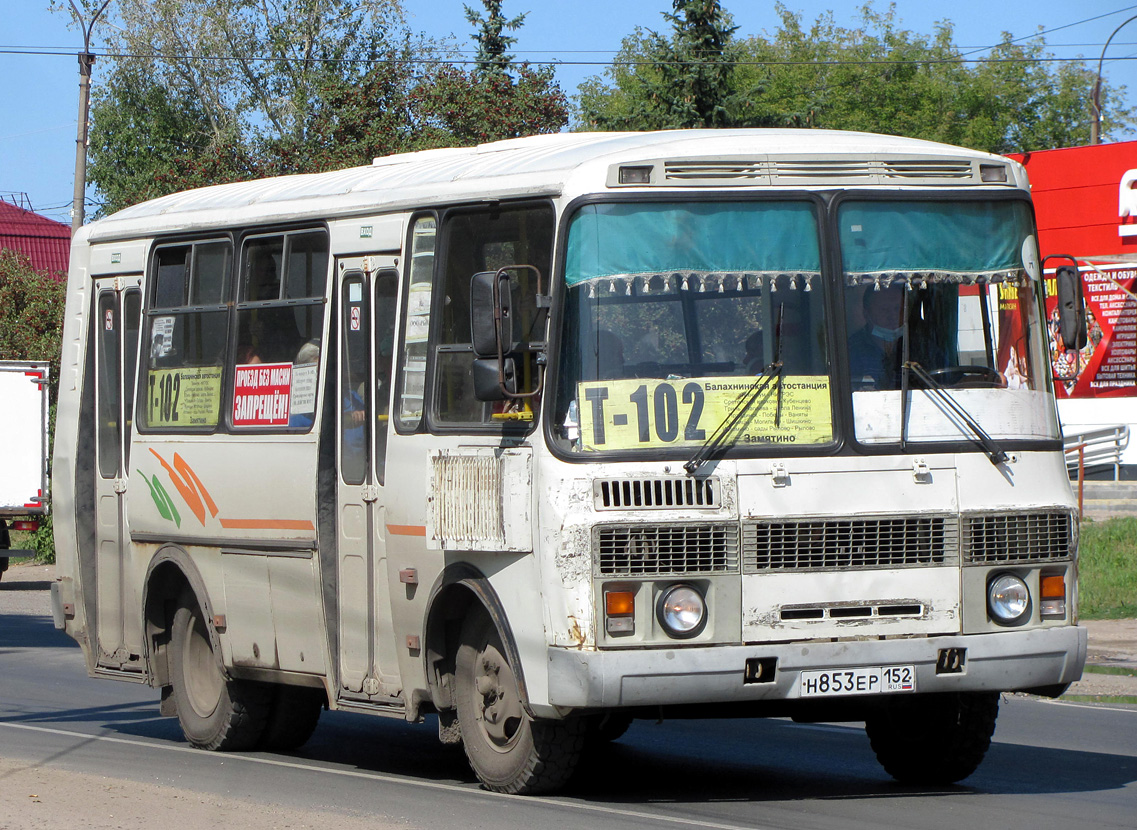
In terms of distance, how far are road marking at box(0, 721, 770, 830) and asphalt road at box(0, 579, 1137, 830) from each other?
0.05 ft

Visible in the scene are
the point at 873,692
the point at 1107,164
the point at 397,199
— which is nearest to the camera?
the point at 873,692

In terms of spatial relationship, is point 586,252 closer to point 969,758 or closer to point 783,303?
point 783,303

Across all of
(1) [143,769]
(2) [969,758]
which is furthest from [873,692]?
(1) [143,769]

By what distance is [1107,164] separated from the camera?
28734mm

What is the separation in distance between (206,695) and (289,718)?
54 centimetres

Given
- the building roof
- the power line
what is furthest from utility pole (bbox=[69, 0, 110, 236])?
the building roof

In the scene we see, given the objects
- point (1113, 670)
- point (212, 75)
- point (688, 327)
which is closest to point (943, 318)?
point (688, 327)

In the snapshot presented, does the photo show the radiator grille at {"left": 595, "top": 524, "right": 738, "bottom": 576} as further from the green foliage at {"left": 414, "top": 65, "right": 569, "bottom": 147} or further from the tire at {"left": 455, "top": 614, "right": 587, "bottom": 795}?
the green foliage at {"left": 414, "top": 65, "right": 569, "bottom": 147}

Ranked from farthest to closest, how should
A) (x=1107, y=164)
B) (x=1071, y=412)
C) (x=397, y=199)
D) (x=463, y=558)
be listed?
(x=1071, y=412) < (x=1107, y=164) < (x=397, y=199) < (x=463, y=558)

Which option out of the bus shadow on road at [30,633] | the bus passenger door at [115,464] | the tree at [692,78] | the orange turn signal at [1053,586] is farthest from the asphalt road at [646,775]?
the tree at [692,78]

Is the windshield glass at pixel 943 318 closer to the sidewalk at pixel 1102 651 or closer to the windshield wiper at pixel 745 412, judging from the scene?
the windshield wiper at pixel 745 412

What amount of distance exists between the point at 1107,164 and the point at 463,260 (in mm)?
21962

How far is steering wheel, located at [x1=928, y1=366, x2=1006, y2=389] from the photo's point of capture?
8.39m

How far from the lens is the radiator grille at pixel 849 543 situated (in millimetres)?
7984
